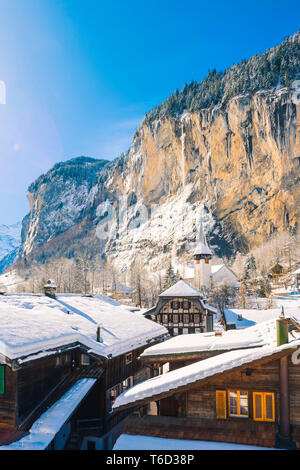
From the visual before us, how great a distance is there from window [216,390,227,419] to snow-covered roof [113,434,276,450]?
0.91 metres

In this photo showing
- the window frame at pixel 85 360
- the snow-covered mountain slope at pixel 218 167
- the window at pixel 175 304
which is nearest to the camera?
the window frame at pixel 85 360

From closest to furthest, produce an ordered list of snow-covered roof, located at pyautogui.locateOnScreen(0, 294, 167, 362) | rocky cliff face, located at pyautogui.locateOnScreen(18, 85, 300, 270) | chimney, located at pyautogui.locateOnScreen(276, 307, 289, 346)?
chimney, located at pyautogui.locateOnScreen(276, 307, 289, 346) → snow-covered roof, located at pyautogui.locateOnScreen(0, 294, 167, 362) → rocky cliff face, located at pyautogui.locateOnScreen(18, 85, 300, 270)

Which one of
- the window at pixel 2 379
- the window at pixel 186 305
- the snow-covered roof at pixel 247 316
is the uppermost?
the window at pixel 2 379

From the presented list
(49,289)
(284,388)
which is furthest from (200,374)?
(49,289)

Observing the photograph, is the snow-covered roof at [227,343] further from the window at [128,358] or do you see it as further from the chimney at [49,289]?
the chimney at [49,289]

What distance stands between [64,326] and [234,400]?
278 inches

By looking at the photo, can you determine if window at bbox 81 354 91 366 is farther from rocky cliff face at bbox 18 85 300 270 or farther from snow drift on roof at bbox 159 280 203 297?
rocky cliff face at bbox 18 85 300 270

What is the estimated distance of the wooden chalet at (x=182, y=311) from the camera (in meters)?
36.0

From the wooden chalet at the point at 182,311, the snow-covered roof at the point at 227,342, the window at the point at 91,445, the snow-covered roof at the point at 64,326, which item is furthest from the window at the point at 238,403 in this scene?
the wooden chalet at the point at 182,311

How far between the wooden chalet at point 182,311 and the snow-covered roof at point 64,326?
49.4 feet

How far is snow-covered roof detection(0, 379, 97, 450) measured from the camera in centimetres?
879

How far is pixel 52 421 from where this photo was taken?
32.0 feet

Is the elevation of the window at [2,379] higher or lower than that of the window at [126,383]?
higher

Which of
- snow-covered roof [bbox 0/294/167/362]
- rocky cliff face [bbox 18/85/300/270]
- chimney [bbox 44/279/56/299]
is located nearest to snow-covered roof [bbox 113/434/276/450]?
snow-covered roof [bbox 0/294/167/362]
